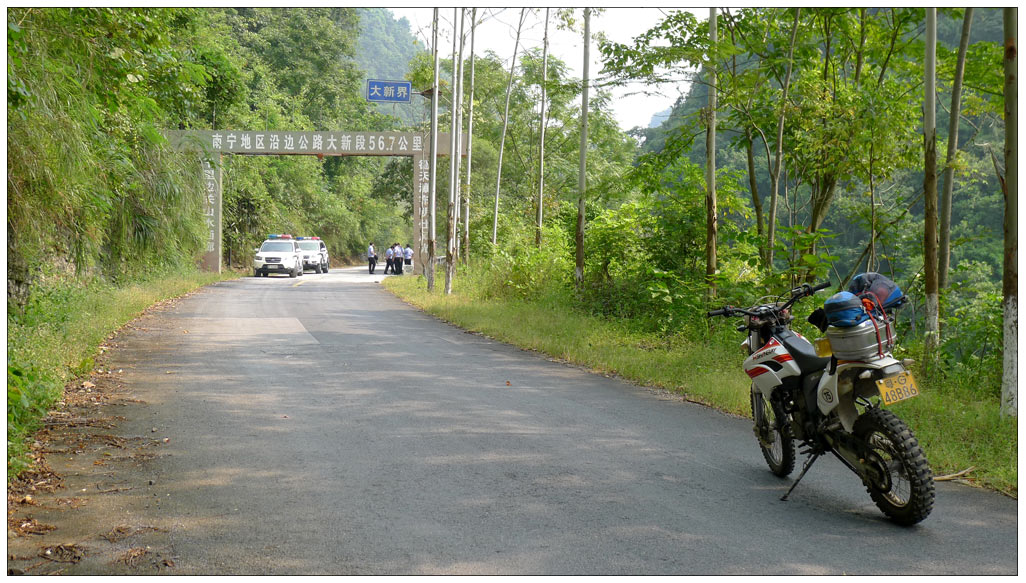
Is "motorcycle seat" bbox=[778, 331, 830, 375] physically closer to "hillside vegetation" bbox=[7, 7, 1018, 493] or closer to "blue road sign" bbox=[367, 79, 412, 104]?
"hillside vegetation" bbox=[7, 7, 1018, 493]

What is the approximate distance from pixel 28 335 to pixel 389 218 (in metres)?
68.4

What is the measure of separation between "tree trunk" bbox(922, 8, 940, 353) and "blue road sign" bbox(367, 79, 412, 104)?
21.1 metres

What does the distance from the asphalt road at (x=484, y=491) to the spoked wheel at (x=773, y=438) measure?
0.38 feet

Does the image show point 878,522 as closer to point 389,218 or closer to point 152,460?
point 152,460

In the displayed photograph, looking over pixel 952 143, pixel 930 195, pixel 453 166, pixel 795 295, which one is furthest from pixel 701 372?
pixel 453 166

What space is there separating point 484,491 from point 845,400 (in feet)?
7.14

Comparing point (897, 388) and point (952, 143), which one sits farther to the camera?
point (952, 143)

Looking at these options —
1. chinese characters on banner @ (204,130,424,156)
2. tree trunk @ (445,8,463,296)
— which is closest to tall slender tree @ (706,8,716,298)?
tree trunk @ (445,8,463,296)

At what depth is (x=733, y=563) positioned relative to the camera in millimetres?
4062

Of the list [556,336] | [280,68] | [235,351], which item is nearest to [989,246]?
[556,336]

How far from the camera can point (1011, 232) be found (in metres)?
7.22

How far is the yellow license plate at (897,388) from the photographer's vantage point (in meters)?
4.69

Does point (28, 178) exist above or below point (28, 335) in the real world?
above

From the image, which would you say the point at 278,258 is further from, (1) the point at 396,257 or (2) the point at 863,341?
(2) the point at 863,341
